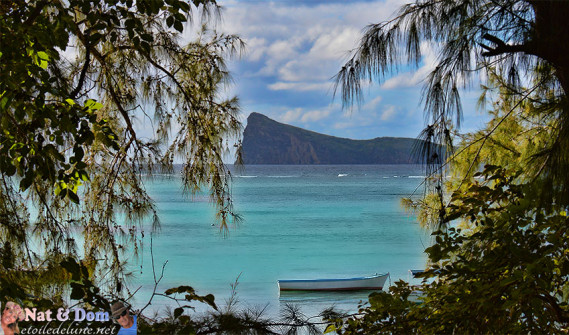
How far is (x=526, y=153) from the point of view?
3.65 m

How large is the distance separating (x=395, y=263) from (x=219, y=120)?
43.7ft

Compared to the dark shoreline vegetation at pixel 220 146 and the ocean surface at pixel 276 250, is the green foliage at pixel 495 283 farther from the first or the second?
the ocean surface at pixel 276 250

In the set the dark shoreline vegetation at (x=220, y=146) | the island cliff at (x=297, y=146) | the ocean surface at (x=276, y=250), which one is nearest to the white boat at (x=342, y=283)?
the ocean surface at (x=276, y=250)

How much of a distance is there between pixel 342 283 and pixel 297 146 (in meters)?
43.5

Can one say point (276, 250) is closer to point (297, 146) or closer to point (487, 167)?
point (487, 167)

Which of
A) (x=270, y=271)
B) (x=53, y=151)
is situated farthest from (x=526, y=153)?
(x=270, y=271)

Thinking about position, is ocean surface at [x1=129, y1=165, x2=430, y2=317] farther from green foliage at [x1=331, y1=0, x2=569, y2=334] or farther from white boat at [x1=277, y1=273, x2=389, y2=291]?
green foliage at [x1=331, y1=0, x2=569, y2=334]

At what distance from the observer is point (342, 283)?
38.6 feet

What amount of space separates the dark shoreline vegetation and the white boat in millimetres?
9256

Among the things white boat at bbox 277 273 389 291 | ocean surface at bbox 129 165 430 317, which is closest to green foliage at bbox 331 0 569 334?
ocean surface at bbox 129 165 430 317

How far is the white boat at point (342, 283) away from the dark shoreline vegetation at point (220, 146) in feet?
30.4

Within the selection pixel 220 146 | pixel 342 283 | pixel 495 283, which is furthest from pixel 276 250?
pixel 495 283

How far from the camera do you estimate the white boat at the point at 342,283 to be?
11789mm

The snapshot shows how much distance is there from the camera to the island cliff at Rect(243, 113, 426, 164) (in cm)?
4941
